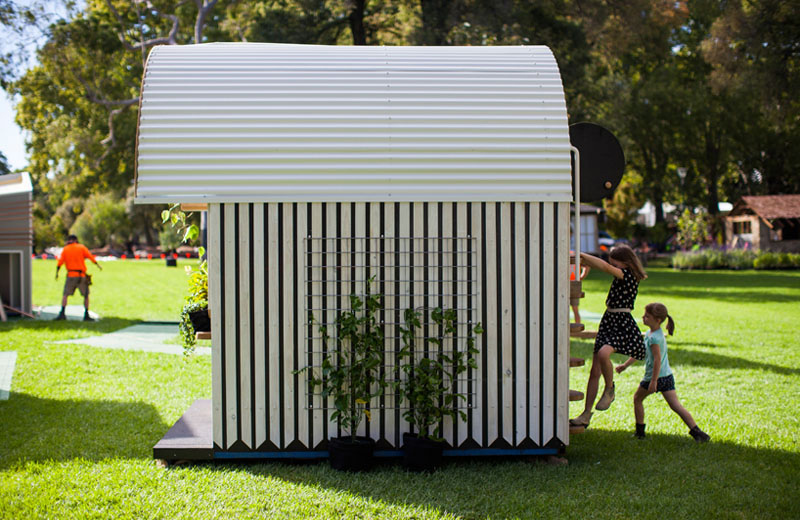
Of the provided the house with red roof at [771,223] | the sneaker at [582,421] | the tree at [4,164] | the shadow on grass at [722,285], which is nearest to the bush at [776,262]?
the shadow on grass at [722,285]

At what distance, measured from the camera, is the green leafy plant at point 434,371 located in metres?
5.70

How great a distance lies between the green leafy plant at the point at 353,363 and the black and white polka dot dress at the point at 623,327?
2.08 meters

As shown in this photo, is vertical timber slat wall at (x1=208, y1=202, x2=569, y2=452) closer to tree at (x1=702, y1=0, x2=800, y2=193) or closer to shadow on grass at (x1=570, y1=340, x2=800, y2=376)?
shadow on grass at (x1=570, y1=340, x2=800, y2=376)

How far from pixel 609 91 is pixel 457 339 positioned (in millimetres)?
26181

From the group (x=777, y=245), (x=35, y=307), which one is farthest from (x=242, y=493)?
(x=777, y=245)

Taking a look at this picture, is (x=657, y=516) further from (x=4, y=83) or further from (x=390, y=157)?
(x=4, y=83)

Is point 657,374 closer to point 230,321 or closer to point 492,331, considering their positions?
point 492,331

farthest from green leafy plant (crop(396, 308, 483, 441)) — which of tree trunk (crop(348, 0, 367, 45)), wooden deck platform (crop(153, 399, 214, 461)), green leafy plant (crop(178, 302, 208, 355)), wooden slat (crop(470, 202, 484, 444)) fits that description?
tree trunk (crop(348, 0, 367, 45))

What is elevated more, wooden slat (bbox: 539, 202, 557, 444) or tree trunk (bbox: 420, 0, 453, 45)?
tree trunk (bbox: 420, 0, 453, 45)

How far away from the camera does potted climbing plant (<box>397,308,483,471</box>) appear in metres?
5.66

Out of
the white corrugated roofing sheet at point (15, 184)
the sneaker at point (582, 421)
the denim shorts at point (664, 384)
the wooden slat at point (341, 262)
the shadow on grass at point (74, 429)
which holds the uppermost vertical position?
the white corrugated roofing sheet at point (15, 184)

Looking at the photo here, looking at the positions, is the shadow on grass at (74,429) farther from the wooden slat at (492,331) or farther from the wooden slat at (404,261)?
the wooden slat at (492,331)

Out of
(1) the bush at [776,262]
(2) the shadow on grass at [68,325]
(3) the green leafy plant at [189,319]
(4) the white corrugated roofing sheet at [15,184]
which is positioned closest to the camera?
(3) the green leafy plant at [189,319]

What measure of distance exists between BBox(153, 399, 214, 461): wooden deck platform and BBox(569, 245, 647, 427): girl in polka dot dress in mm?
3263
